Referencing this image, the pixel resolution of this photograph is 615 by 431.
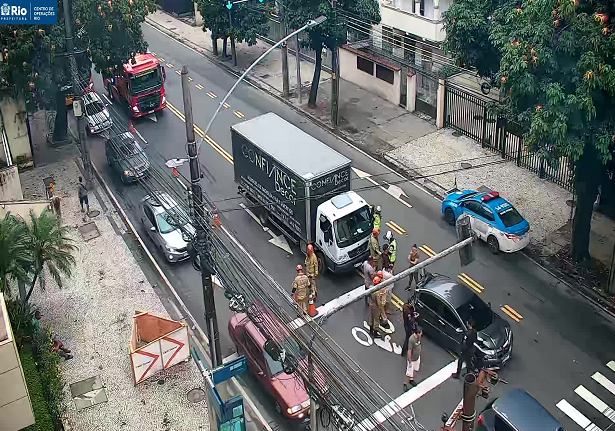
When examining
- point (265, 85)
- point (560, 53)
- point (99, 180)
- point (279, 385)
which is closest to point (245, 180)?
point (99, 180)

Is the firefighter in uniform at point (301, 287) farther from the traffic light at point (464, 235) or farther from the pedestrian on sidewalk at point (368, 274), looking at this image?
the traffic light at point (464, 235)

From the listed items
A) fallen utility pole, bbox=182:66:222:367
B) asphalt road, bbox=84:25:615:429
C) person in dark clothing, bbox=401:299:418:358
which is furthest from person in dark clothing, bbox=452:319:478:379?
fallen utility pole, bbox=182:66:222:367

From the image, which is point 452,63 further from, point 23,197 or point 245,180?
point 23,197

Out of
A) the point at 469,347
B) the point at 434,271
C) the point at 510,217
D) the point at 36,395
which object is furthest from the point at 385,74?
the point at 36,395

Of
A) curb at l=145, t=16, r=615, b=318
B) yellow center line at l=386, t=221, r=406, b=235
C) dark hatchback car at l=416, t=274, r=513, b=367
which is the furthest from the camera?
yellow center line at l=386, t=221, r=406, b=235

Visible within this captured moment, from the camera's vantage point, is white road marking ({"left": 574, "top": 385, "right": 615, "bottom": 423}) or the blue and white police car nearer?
white road marking ({"left": 574, "top": 385, "right": 615, "bottom": 423})

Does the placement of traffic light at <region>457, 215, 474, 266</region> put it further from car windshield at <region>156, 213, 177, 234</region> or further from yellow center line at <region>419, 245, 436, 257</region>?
car windshield at <region>156, 213, 177, 234</region>
